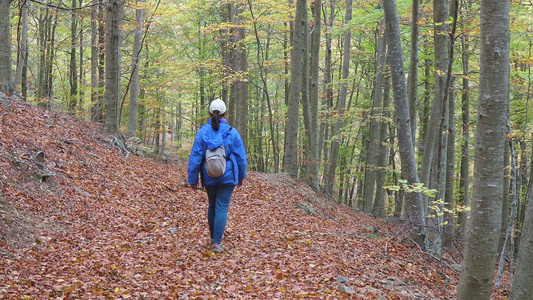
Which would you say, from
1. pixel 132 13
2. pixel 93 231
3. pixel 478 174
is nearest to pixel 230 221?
pixel 93 231

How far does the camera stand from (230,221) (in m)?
7.55

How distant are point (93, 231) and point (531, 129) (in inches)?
533

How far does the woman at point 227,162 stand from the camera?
17.6 ft

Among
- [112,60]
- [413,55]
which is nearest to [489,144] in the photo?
[413,55]

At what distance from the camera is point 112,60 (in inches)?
413

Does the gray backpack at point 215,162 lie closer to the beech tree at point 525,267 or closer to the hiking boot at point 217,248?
the hiking boot at point 217,248

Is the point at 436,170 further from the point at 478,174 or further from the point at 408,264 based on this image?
the point at 478,174

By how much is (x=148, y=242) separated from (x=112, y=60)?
6.61 meters

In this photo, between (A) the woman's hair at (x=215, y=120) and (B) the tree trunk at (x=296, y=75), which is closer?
(A) the woman's hair at (x=215, y=120)

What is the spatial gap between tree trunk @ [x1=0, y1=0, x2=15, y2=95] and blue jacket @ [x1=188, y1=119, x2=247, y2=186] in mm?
6487

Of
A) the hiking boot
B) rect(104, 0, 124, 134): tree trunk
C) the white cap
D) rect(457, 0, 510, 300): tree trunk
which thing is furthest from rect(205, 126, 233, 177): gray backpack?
rect(104, 0, 124, 134): tree trunk

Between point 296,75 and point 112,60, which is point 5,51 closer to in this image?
point 112,60

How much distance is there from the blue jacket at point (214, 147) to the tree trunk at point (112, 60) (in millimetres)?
6376

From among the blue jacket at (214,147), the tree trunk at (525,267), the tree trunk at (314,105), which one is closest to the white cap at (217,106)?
the blue jacket at (214,147)
